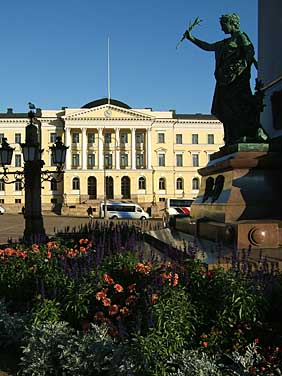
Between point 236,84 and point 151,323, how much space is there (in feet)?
18.9

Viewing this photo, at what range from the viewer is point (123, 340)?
3582 mm

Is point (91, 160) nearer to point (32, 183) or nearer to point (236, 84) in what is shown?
point (32, 183)

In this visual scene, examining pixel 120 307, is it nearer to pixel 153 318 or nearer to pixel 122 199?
pixel 153 318

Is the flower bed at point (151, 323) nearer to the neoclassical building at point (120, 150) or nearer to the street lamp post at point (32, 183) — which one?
the street lamp post at point (32, 183)

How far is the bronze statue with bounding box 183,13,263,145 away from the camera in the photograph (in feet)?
26.8

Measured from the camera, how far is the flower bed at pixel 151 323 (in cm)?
331

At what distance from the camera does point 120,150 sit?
77.7 meters

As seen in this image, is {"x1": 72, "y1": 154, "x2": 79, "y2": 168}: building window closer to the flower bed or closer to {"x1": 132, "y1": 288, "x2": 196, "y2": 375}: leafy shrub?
the flower bed

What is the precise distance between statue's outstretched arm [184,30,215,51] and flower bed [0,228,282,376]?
17.9ft

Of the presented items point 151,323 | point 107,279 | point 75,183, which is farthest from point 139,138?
point 151,323

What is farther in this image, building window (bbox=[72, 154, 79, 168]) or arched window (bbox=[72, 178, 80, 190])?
building window (bbox=[72, 154, 79, 168])

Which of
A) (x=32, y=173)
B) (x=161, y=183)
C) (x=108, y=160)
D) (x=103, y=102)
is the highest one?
(x=103, y=102)

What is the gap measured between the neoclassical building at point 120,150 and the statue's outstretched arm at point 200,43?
2554 inches

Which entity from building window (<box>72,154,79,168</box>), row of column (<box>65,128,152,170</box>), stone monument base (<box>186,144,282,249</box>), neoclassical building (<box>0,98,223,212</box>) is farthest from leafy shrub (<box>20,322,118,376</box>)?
building window (<box>72,154,79,168</box>)
